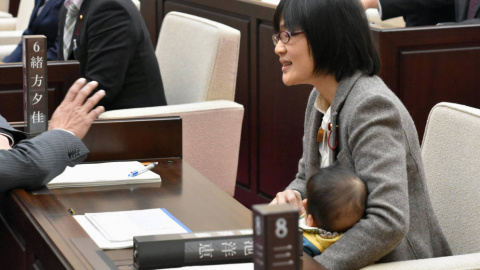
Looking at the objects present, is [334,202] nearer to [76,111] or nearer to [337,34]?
[337,34]

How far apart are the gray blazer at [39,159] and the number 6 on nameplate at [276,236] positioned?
1027mm

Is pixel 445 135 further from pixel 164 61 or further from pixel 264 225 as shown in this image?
pixel 164 61

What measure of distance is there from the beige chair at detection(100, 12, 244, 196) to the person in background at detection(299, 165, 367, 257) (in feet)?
5.01

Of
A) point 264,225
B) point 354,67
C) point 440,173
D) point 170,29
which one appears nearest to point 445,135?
point 440,173

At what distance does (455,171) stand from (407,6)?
1.78 m

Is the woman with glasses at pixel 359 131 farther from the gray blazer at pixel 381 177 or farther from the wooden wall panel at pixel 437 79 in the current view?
the wooden wall panel at pixel 437 79

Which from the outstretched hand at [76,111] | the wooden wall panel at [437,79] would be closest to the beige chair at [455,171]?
the outstretched hand at [76,111]

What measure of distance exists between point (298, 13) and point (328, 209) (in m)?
0.49

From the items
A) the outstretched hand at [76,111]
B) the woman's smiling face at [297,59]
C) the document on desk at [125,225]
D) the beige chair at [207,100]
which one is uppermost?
the woman's smiling face at [297,59]

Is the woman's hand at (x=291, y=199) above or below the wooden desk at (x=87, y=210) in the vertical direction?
below

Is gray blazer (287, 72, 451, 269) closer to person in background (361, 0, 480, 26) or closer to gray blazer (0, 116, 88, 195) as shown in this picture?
gray blazer (0, 116, 88, 195)

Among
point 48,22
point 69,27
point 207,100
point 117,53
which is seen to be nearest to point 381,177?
point 207,100

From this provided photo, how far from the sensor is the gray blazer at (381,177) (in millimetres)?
1916

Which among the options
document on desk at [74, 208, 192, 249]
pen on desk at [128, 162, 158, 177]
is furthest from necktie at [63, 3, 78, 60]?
document on desk at [74, 208, 192, 249]
